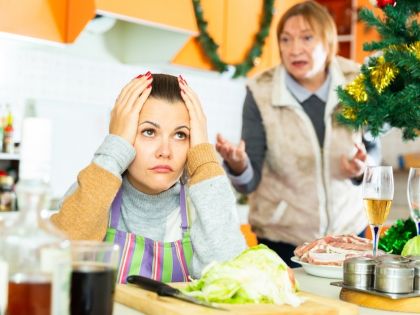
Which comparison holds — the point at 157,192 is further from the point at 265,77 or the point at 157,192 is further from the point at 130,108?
the point at 265,77

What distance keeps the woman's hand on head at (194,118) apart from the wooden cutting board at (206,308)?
1.68 feet

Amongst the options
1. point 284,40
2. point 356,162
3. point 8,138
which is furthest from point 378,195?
point 8,138

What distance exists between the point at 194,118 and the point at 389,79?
0.50m

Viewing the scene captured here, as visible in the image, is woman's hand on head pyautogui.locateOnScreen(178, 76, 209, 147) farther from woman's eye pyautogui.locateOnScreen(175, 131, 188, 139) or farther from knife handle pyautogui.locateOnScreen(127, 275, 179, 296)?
knife handle pyautogui.locateOnScreen(127, 275, 179, 296)

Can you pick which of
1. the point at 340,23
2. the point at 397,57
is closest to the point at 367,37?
the point at 340,23

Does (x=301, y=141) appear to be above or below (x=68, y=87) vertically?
below

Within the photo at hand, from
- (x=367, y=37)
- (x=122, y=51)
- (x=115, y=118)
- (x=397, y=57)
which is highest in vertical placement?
(x=367, y=37)

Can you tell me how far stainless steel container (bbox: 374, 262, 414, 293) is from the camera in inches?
44.9

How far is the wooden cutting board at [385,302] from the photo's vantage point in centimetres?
115

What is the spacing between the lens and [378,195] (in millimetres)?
1396

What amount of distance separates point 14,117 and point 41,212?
2913 millimetres

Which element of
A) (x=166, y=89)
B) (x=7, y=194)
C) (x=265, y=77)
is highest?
(x=265, y=77)

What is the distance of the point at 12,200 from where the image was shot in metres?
3.30

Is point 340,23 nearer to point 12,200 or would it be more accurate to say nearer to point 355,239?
point 12,200
